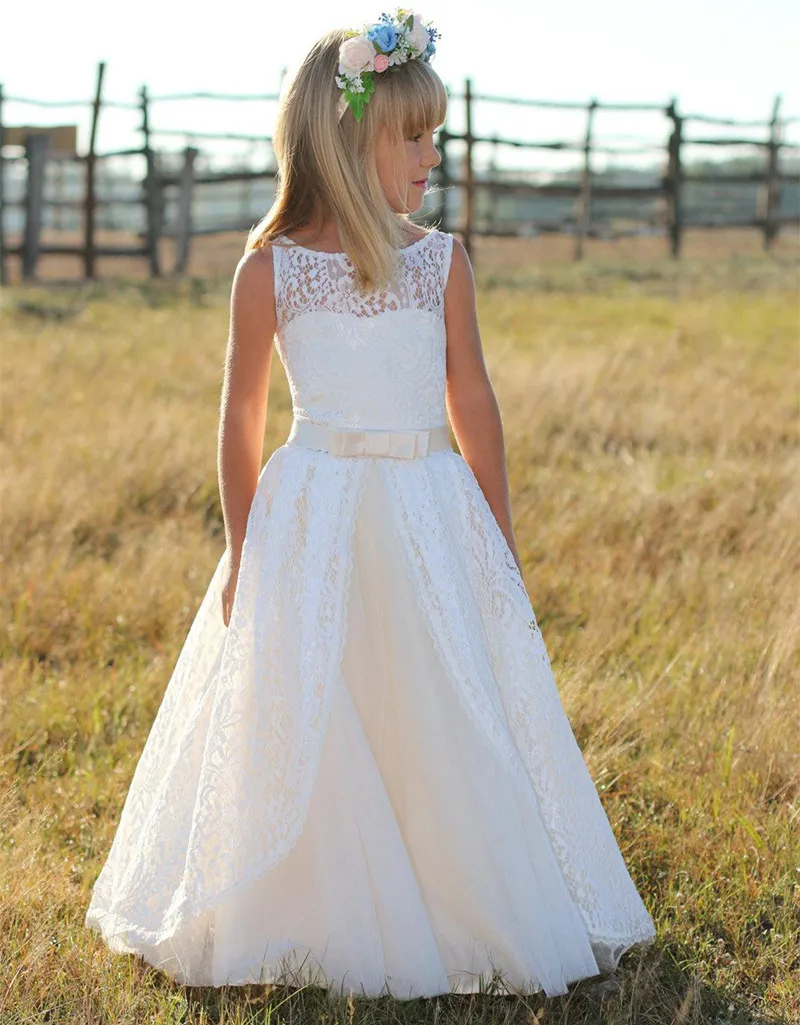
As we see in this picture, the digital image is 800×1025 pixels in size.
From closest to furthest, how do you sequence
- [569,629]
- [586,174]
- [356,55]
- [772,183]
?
[356,55] → [569,629] → [586,174] → [772,183]

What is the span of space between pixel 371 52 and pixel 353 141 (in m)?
0.14

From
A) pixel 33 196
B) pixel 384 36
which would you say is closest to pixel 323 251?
pixel 384 36

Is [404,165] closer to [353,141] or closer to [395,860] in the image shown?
[353,141]

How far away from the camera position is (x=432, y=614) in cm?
208

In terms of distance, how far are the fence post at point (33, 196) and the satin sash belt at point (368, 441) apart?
12.1 meters

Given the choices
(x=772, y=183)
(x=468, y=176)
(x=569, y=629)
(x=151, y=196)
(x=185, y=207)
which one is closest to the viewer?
(x=569, y=629)

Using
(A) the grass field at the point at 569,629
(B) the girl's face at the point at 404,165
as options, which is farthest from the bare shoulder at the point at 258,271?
(A) the grass field at the point at 569,629

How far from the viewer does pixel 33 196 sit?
13500 mm

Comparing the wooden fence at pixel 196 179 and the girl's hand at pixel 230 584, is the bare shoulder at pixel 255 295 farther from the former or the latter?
the wooden fence at pixel 196 179

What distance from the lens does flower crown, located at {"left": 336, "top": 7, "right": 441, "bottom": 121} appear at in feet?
6.58

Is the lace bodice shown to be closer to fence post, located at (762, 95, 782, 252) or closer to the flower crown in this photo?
the flower crown

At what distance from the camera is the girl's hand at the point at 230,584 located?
7.06ft

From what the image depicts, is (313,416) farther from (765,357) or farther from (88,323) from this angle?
(88,323)

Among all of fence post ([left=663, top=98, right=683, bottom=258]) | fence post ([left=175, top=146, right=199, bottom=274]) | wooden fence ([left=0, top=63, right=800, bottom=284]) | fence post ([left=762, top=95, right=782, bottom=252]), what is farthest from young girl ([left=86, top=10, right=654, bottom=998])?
fence post ([left=762, top=95, right=782, bottom=252])
